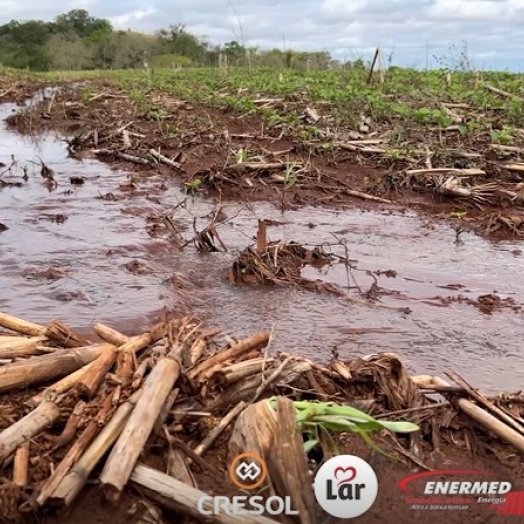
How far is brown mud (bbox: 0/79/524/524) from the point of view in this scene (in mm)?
4102

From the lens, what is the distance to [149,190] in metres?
8.83

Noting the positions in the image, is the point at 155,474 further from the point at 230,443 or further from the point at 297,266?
the point at 297,266

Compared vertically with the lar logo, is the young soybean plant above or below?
above

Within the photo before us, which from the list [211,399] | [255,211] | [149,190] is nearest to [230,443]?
[211,399]

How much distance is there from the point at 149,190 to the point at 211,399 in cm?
635

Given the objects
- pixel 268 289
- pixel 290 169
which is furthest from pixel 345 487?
pixel 290 169

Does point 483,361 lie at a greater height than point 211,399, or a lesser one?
lesser

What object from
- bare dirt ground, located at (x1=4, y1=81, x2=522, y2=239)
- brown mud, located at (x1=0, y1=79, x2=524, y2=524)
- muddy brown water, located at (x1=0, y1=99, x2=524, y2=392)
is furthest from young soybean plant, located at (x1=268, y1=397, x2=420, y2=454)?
bare dirt ground, located at (x1=4, y1=81, x2=522, y2=239)

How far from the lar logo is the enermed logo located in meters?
0.13

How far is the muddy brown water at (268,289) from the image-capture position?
4.34 metres

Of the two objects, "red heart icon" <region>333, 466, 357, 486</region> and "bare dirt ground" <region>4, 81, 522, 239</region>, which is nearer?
"red heart icon" <region>333, 466, 357, 486</region>

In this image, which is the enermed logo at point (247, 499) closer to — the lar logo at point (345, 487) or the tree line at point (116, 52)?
the lar logo at point (345, 487)

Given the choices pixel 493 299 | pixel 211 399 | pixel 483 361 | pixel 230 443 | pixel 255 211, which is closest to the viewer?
pixel 230 443

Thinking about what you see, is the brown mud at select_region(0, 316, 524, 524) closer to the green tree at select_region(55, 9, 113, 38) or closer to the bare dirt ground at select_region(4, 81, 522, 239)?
the bare dirt ground at select_region(4, 81, 522, 239)
